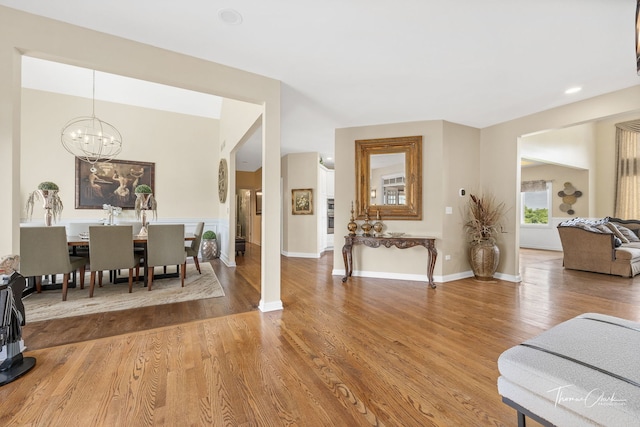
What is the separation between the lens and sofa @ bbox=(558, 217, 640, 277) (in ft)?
15.2

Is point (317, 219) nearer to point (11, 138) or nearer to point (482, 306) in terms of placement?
point (482, 306)

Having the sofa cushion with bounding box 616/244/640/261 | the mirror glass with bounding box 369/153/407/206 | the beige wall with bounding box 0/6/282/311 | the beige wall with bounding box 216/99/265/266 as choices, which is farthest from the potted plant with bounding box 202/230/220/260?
the sofa cushion with bounding box 616/244/640/261

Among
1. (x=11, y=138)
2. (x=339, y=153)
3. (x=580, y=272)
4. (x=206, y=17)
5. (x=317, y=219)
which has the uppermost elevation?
(x=206, y=17)

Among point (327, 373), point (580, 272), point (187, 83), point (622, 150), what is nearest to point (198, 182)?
point (187, 83)

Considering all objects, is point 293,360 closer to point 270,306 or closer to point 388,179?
point 270,306

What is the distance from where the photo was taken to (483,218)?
14.2 feet

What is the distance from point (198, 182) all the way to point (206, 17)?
15.9 ft

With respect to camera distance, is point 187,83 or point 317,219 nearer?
point 187,83

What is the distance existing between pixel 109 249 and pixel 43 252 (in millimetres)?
608

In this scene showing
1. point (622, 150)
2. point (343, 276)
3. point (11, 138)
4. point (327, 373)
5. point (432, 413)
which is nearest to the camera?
point (432, 413)

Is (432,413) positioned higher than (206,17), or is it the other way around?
(206,17)

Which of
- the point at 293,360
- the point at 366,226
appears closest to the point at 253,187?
the point at 366,226

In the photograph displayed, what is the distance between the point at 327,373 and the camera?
178 cm

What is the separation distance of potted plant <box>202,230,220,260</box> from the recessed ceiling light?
16.5 feet
